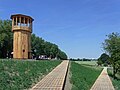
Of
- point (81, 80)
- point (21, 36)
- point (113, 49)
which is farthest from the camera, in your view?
point (113, 49)

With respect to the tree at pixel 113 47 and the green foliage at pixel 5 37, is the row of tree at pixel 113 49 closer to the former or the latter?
the tree at pixel 113 47

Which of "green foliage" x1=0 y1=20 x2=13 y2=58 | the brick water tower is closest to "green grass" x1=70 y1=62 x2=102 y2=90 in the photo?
the brick water tower

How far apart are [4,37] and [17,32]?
21831mm

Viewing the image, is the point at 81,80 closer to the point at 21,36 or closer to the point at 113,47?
the point at 21,36

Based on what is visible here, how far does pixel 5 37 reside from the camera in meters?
59.3

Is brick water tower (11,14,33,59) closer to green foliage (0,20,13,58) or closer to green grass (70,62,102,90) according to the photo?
green grass (70,62,102,90)

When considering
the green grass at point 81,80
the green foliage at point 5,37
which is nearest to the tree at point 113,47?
the green grass at point 81,80

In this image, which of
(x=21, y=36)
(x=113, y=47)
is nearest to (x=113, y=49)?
(x=113, y=47)

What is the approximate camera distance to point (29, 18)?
39.0 metres

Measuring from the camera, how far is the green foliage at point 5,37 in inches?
2333

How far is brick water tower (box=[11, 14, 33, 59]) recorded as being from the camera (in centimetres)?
3734

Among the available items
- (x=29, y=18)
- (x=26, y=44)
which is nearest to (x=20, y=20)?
(x=29, y=18)

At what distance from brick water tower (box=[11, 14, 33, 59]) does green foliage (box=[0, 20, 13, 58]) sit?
66.7ft

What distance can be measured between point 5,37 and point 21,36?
22.8m
